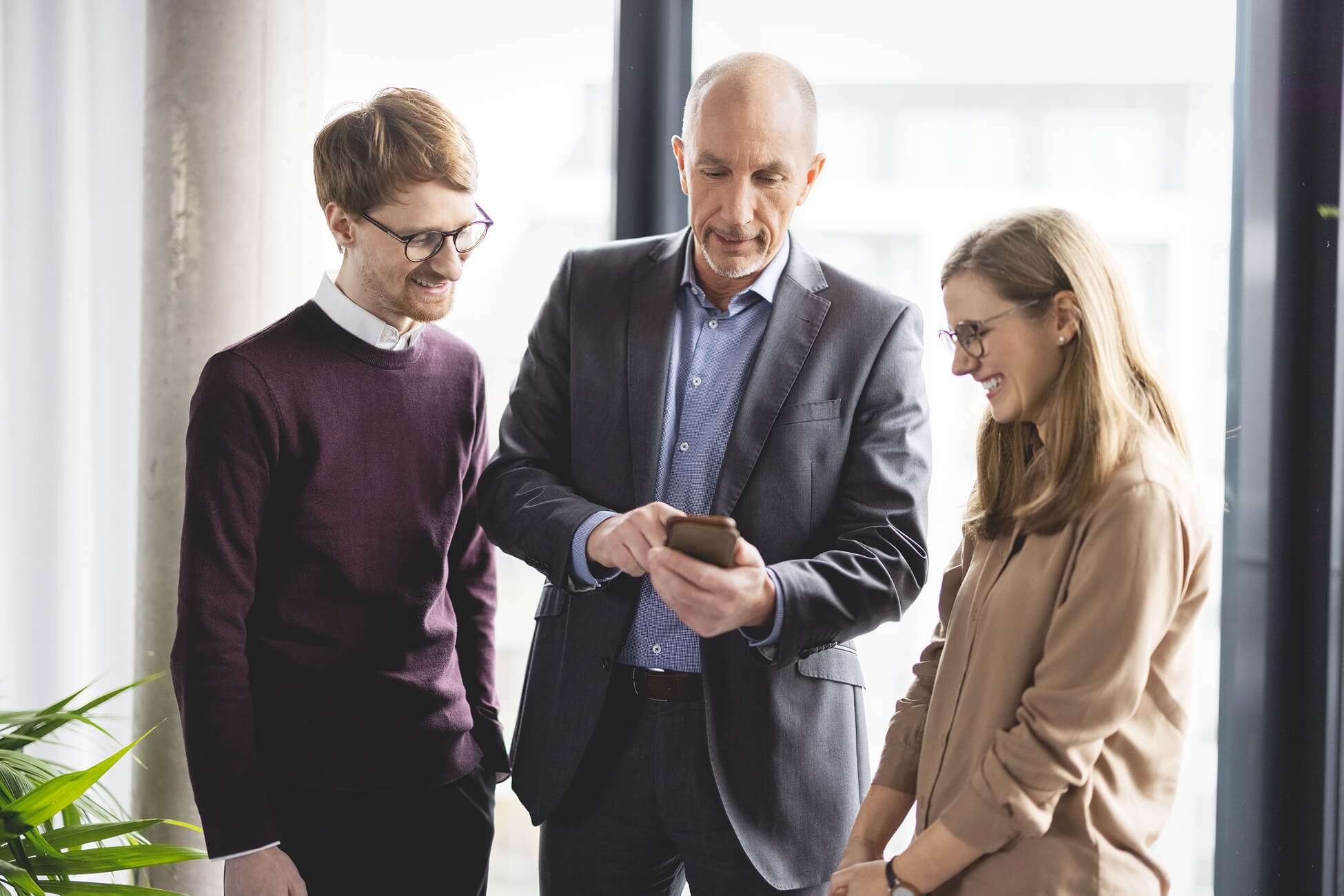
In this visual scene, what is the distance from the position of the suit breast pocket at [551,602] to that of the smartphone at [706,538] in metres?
0.39

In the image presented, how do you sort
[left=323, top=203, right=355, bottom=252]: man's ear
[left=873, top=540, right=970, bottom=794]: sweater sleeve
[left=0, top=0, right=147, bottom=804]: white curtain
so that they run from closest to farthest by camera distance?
[left=873, top=540, right=970, bottom=794]: sweater sleeve < [left=323, top=203, right=355, bottom=252]: man's ear < [left=0, top=0, right=147, bottom=804]: white curtain

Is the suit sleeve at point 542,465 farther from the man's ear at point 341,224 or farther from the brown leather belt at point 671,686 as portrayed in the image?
the man's ear at point 341,224

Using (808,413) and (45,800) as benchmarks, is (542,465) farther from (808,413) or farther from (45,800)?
(45,800)

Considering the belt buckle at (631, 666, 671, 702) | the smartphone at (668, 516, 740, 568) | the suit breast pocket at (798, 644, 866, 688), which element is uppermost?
the smartphone at (668, 516, 740, 568)

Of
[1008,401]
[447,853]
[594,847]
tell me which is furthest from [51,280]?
[1008,401]

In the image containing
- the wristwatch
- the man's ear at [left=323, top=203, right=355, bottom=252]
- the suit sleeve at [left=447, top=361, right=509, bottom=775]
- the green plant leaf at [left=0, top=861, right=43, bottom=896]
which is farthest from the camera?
the suit sleeve at [left=447, top=361, right=509, bottom=775]

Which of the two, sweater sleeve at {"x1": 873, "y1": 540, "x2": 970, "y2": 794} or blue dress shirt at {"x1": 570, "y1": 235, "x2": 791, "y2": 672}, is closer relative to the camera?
sweater sleeve at {"x1": 873, "y1": 540, "x2": 970, "y2": 794}

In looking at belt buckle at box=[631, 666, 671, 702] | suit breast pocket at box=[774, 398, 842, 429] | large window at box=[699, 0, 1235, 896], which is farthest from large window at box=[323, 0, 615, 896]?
suit breast pocket at box=[774, 398, 842, 429]

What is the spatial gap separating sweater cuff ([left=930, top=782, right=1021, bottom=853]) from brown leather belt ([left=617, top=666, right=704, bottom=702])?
47 cm

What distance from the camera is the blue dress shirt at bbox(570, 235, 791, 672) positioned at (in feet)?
5.58

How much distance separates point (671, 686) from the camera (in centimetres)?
168

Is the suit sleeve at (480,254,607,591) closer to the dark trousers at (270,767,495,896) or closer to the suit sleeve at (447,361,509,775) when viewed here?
the suit sleeve at (447,361,509,775)

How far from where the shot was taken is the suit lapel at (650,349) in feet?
5.62

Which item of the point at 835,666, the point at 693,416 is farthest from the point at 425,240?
the point at 835,666
